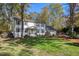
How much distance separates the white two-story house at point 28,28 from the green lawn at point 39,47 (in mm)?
90

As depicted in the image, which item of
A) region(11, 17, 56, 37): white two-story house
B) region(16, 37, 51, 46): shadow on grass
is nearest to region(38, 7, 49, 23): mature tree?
region(11, 17, 56, 37): white two-story house

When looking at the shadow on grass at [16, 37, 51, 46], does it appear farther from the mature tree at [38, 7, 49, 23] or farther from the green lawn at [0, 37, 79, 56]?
the mature tree at [38, 7, 49, 23]

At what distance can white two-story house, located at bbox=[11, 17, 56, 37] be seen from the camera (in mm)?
6852

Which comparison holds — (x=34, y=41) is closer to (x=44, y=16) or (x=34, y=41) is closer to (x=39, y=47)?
(x=39, y=47)

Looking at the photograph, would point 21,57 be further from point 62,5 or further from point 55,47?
point 62,5

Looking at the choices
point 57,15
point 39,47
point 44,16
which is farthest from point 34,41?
point 57,15

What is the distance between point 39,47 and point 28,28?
0.31 meters

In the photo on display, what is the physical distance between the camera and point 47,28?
6875 millimetres

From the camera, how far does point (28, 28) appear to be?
22.4 feet

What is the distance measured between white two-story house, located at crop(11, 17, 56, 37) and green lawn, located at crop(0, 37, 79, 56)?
0.09 m

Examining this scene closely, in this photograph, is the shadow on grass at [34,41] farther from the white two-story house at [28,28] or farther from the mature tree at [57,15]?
the mature tree at [57,15]

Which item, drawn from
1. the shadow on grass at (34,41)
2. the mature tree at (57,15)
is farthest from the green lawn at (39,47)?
the mature tree at (57,15)

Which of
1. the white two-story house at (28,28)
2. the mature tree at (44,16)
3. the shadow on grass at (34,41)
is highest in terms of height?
the mature tree at (44,16)

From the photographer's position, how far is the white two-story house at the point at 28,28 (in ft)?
22.5
